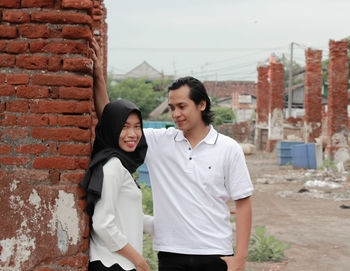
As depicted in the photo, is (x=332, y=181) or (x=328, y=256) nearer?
(x=328, y=256)

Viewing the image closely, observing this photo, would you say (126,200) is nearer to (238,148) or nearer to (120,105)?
(120,105)

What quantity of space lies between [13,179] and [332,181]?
44.1 feet

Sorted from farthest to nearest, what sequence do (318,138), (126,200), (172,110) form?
(318,138)
(172,110)
(126,200)

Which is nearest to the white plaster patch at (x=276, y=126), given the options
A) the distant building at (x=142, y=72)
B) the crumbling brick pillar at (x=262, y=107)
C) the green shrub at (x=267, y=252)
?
the crumbling brick pillar at (x=262, y=107)

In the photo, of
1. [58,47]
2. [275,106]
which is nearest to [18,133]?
[58,47]

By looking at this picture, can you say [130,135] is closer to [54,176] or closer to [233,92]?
[54,176]

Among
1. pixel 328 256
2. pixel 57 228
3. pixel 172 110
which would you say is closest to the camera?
pixel 57 228

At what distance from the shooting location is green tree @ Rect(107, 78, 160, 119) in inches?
1800

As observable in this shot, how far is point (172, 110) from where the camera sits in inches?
113

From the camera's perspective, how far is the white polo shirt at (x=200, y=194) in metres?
2.72

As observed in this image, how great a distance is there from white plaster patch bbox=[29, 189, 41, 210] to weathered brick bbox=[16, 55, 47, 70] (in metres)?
0.70

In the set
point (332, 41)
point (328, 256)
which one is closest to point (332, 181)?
point (332, 41)

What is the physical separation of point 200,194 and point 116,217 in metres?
0.51

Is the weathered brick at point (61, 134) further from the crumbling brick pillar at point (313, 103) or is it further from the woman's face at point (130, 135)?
the crumbling brick pillar at point (313, 103)
